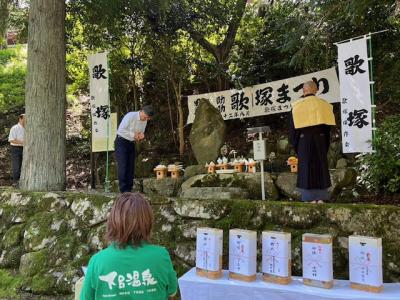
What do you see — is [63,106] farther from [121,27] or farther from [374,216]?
[121,27]

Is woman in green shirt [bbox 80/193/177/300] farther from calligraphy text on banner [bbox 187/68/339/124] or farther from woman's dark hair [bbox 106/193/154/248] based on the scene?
calligraphy text on banner [bbox 187/68/339/124]

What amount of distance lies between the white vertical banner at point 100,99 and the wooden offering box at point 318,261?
5226mm

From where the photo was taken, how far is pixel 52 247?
4.55m

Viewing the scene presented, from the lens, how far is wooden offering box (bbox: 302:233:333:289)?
287 centimetres

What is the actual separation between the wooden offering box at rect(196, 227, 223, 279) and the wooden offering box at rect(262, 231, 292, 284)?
349 mm

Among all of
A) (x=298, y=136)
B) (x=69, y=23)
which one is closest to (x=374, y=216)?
(x=298, y=136)

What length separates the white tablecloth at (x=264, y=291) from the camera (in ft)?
8.96

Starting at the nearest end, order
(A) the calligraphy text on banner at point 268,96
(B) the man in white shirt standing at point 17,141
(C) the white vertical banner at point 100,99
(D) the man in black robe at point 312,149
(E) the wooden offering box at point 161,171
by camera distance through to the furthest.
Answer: (D) the man in black robe at point 312,149 → (C) the white vertical banner at point 100,99 → (E) the wooden offering box at point 161,171 → (B) the man in white shirt standing at point 17,141 → (A) the calligraphy text on banner at point 268,96

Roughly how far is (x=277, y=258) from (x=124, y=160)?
11.0ft

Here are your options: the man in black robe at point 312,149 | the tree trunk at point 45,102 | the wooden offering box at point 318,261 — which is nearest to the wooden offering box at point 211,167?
the tree trunk at point 45,102

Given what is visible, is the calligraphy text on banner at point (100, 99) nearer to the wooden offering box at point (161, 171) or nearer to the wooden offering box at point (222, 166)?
the wooden offering box at point (161, 171)

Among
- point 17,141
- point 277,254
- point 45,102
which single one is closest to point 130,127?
point 45,102

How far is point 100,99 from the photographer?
768 cm

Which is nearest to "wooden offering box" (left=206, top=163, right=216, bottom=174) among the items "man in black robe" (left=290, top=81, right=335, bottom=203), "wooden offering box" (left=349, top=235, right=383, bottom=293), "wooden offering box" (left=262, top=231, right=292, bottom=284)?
"man in black robe" (left=290, top=81, right=335, bottom=203)
